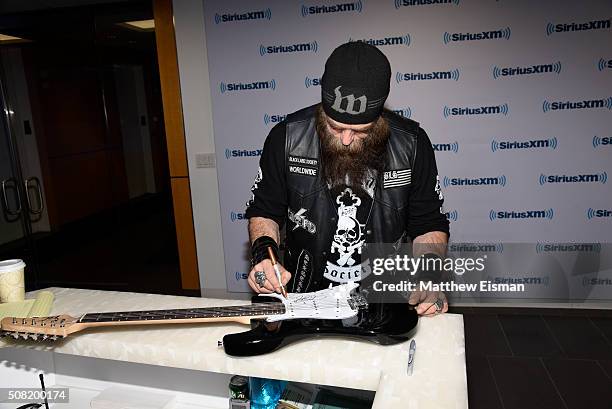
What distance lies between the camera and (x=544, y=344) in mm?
3051

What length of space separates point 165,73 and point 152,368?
2954 millimetres

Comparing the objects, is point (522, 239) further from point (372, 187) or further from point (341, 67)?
point (341, 67)

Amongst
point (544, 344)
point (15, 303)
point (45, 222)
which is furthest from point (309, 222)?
point (45, 222)

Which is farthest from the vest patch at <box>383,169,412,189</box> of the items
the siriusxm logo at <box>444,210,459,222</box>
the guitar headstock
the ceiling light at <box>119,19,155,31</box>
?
the ceiling light at <box>119,19,155,31</box>

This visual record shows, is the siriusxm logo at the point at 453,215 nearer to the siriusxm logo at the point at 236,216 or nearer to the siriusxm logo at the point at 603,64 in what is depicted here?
the siriusxm logo at the point at 603,64

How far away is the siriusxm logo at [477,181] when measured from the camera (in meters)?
3.40

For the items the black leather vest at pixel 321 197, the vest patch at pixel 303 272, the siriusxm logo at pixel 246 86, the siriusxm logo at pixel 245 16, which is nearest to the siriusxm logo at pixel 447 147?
the siriusxm logo at pixel 246 86

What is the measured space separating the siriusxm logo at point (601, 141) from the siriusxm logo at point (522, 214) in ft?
1.80

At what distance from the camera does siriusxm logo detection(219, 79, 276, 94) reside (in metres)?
3.57

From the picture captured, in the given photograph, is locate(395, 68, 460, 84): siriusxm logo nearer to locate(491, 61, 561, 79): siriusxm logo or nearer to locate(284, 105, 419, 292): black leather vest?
locate(491, 61, 561, 79): siriusxm logo

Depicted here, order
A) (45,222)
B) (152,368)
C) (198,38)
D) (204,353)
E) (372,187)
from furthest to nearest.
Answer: (45,222) → (198,38) → (372,187) → (152,368) → (204,353)

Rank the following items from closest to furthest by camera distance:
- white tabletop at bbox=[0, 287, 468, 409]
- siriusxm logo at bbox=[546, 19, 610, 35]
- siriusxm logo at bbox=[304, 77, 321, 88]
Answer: white tabletop at bbox=[0, 287, 468, 409]
siriusxm logo at bbox=[546, 19, 610, 35]
siriusxm logo at bbox=[304, 77, 321, 88]

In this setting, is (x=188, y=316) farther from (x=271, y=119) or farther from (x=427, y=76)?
(x=427, y=76)

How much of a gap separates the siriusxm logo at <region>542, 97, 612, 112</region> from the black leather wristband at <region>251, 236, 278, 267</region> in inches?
104
